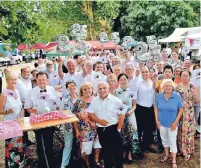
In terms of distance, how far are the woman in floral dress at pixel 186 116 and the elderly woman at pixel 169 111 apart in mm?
440

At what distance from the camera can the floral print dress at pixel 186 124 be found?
572cm

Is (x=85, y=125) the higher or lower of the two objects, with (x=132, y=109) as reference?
lower

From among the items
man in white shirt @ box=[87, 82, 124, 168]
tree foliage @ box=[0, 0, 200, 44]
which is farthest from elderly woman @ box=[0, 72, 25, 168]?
tree foliage @ box=[0, 0, 200, 44]

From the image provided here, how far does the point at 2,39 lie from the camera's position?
11.3 ft

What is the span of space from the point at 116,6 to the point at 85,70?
2522 cm

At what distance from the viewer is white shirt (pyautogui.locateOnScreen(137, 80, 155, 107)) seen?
5750 millimetres

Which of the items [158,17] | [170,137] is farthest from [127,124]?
[158,17]

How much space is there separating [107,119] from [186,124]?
6.48 feet

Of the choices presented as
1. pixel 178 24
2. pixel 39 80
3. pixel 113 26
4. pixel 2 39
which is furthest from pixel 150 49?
pixel 113 26

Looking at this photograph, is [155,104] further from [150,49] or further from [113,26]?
[113,26]

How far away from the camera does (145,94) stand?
18.9ft

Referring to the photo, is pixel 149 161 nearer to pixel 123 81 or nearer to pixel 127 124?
pixel 127 124

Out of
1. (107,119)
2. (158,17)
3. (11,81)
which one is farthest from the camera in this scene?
(158,17)

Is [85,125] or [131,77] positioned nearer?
[85,125]
